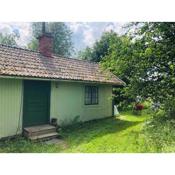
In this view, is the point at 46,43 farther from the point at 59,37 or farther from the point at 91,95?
the point at 59,37

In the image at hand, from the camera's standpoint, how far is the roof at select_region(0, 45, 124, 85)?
12.1 m

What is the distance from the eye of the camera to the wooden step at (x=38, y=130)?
11.8 metres

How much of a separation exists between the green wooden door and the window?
347 centimetres

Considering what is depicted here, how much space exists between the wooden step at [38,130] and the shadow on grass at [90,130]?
650mm

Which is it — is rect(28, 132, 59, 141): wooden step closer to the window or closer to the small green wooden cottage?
the small green wooden cottage

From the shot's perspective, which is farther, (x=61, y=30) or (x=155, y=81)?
(x=61, y=30)

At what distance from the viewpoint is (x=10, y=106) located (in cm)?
1161

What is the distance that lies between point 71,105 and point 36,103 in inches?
100

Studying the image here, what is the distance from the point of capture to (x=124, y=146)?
405 inches

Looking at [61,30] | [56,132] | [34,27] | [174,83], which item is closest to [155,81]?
[174,83]

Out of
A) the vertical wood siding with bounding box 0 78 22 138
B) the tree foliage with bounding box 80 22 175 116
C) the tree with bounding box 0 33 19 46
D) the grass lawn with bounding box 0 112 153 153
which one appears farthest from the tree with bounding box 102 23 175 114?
the tree with bounding box 0 33 19 46

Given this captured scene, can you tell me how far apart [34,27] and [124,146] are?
3803 centimetres
